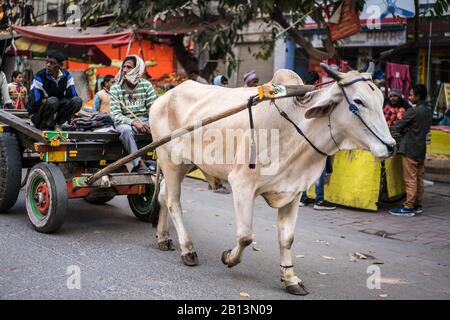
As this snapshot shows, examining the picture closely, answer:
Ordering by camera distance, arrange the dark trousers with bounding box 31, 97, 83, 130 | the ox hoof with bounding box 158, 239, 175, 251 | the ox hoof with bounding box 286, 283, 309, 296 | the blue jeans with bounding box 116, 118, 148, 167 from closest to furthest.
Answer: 1. the ox hoof with bounding box 286, 283, 309, 296
2. the ox hoof with bounding box 158, 239, 175, 251
3. the blue jeans with bounding box 116, 118, 148, 167
4. the dark trousers with bounding box 31, 97, 83, 130

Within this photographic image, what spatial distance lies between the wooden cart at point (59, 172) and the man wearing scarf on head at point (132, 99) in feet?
0.50

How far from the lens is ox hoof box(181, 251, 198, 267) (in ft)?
16.8

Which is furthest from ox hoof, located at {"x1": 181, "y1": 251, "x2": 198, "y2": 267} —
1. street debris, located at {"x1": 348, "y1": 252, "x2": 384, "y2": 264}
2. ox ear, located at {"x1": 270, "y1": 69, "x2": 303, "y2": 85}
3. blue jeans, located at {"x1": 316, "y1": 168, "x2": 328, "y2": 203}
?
blue jeans, located at {"x1": 316, "y1": 168, "x2": 328, "y2": 203}

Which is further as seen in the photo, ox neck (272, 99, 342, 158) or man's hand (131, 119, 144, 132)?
man's hand (131, 119, 144, 132)

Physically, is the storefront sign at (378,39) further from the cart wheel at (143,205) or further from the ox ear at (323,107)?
the ox ear at (323,107)

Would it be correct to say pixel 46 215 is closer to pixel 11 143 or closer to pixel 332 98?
pixel 11 143

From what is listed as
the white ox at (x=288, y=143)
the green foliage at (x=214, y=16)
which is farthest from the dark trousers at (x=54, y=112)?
the green foliage at (x=214, y=16)

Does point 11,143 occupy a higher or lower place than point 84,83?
lower

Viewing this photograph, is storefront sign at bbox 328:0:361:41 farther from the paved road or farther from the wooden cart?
the wooden cart

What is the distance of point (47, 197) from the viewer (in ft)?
19.4

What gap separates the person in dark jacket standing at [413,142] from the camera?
806cm

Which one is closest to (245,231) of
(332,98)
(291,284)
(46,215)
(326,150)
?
(291,284)
